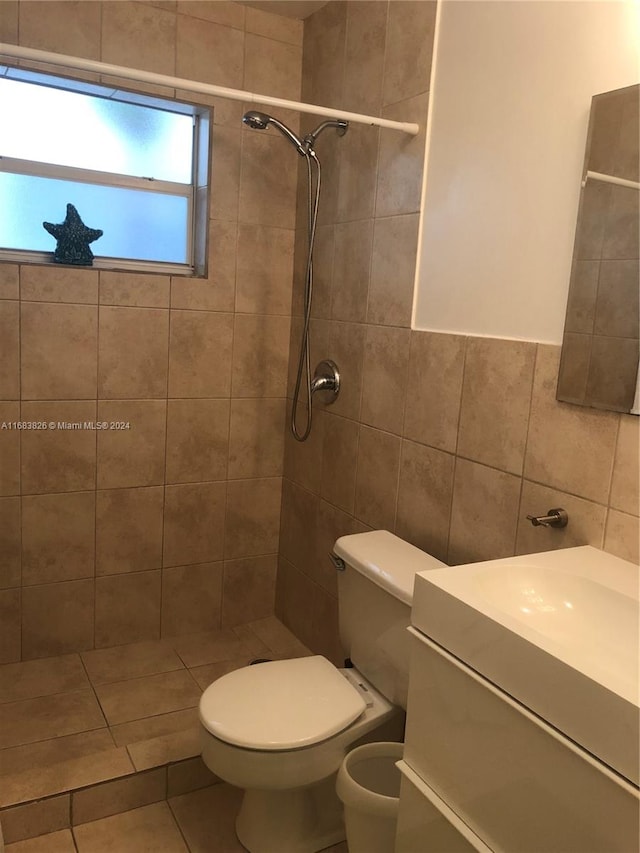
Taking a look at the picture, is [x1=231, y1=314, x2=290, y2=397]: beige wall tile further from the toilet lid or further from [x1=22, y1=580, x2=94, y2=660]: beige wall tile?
the toilet lid

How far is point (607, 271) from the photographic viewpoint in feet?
4.89

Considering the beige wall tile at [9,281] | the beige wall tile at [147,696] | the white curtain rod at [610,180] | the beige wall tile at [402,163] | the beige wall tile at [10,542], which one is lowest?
the beige wall tile at [147,696]

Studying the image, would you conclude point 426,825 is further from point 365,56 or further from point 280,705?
point 365,56

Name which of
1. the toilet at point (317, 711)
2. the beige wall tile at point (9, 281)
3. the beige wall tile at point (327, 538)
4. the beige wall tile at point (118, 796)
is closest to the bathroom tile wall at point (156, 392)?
the beige wall tile at point (9, 281)

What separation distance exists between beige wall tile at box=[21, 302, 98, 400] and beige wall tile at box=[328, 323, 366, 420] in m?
0.86

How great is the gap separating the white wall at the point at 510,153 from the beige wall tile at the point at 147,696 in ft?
4.92

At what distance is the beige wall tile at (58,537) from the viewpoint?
2.51 meters

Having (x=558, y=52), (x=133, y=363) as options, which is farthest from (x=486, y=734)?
(x=133, y=363)

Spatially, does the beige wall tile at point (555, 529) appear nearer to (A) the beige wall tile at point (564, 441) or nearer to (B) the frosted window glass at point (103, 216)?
(A) the beige wall tile at point (564, 441)

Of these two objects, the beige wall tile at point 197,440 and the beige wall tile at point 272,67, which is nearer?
the beige wall tile at point 272,67

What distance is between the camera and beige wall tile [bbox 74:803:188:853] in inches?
73.8

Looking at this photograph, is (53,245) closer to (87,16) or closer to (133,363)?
(133,363)

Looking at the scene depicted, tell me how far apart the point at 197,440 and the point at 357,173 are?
115 centimetres

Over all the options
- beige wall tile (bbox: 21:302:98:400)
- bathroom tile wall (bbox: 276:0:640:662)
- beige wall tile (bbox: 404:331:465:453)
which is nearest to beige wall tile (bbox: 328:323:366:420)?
bathroom tile wall (bbox: 276:0:640:662)
